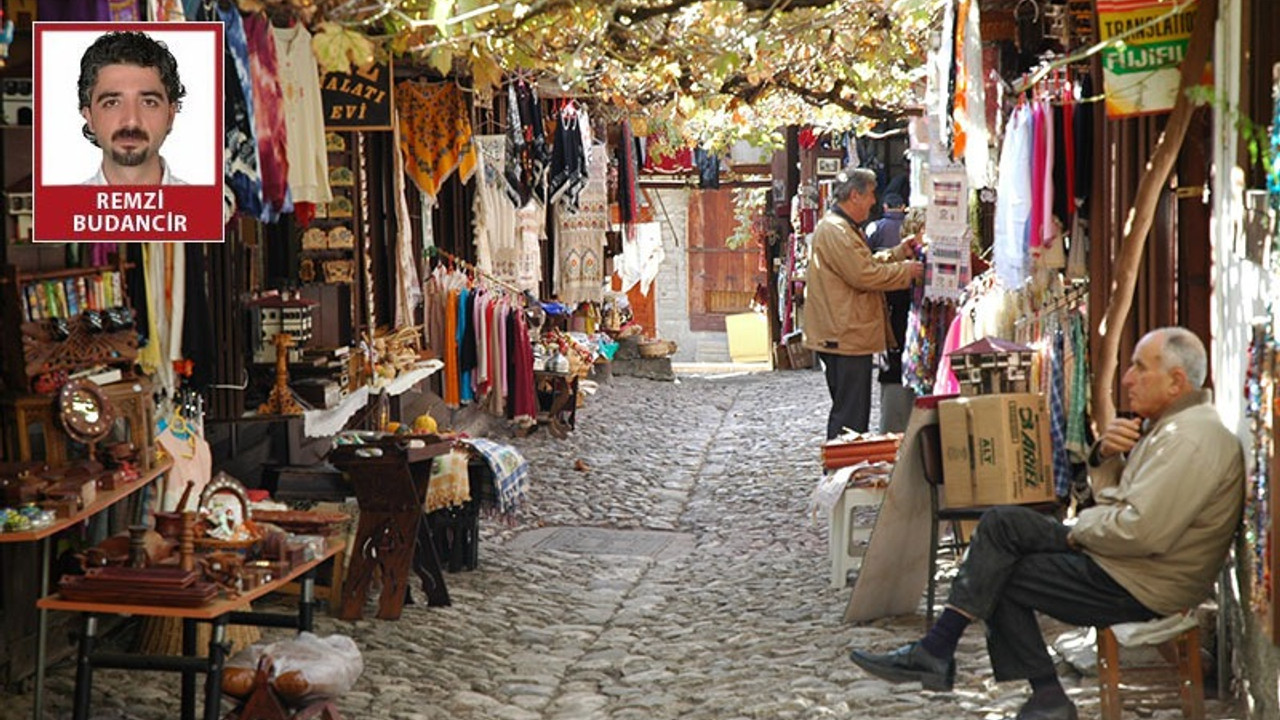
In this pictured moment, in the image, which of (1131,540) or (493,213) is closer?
(1131,540)

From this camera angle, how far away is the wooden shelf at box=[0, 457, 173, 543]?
6.66m

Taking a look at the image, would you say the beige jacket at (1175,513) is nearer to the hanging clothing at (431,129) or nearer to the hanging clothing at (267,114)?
the hanging clothing at (267,114)

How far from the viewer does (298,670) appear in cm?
673

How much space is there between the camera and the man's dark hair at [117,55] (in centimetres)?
698

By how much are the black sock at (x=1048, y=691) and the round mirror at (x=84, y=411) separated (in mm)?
4062

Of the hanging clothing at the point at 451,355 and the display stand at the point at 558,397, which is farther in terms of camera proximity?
the display stand at the point at 558,397

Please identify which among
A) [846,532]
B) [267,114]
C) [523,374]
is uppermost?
[267,114]

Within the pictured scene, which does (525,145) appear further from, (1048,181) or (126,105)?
(126,105)

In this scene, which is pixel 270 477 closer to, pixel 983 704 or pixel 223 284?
pixel 223 284

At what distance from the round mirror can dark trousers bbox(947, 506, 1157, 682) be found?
A: 3.72 meters

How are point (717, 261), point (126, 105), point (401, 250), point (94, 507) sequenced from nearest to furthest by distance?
1. point (126, 105)
2. point (94, 507)
3. point (401, 250)
4. point (717, 261)

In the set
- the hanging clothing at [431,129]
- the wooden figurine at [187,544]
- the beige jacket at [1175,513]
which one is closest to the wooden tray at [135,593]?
the wooden figurine at [187,544]

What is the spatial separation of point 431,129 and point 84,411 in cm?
693

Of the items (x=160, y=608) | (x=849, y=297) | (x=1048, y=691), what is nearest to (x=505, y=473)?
(x=849, y=297)
